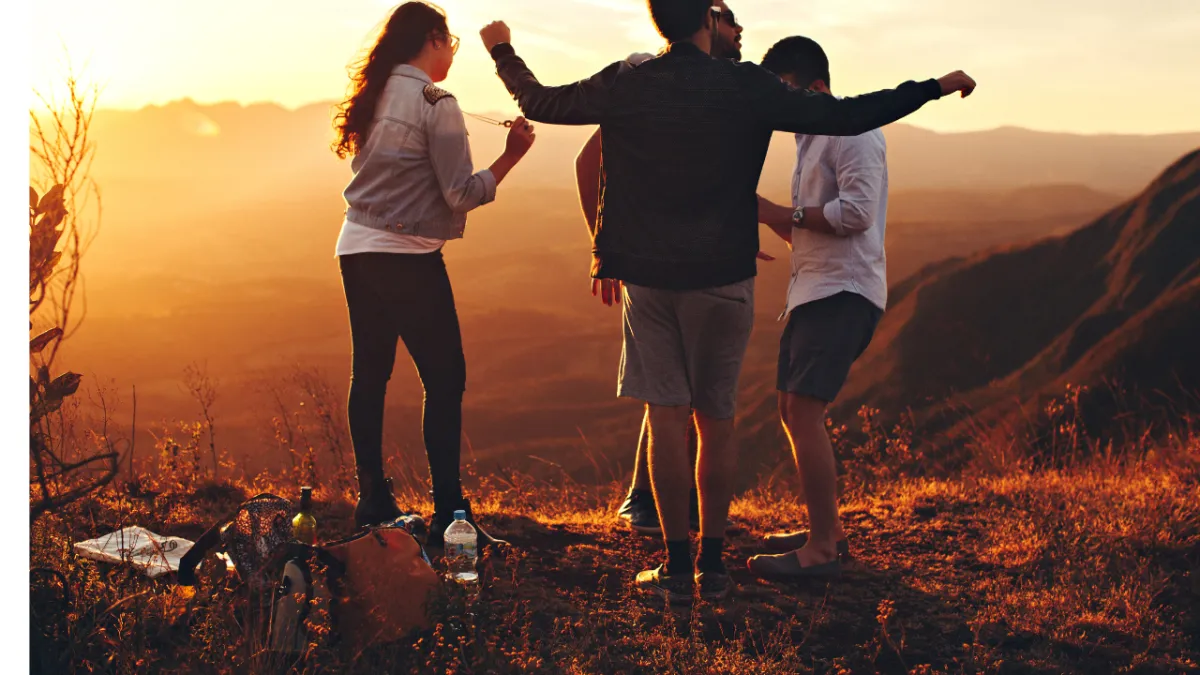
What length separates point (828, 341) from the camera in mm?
4062

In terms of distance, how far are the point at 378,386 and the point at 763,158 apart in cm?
183

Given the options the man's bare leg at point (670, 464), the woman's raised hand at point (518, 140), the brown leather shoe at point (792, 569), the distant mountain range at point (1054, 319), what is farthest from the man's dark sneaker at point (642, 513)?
the distant mountain range at point (1054, 319)

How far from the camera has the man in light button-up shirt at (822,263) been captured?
3947 mm

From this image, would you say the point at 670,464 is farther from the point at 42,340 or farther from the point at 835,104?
the point at 42,340

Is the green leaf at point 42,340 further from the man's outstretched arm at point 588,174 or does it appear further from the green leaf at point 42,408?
the man's outstretched arm at point 588,174

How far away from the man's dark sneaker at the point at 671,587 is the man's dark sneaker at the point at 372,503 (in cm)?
117

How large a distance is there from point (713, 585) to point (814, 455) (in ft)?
2.17

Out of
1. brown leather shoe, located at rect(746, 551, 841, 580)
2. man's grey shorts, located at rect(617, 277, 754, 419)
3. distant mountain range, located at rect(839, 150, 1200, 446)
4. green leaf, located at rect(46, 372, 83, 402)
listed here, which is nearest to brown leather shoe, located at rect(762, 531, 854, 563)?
brown leather shoe, located at rect(746, 551, 841, 580)

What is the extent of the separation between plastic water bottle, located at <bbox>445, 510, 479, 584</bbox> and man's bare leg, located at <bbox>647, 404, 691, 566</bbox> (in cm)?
71

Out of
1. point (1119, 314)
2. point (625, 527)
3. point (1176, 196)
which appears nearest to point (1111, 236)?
point (1176, 196)

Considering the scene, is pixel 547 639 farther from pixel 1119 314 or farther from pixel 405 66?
pixel 1119 314

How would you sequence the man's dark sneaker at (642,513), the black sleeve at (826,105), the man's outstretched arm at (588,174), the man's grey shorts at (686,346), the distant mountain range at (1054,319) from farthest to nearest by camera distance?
the distant mountain range at (1054,319), the man's dark sneaker at (642,513), the man's outstretched arm at (588,174), the man's grey shorts at (686,346), the black sleeve at (826,105)

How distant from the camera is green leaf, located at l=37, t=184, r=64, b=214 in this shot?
3.16 metres

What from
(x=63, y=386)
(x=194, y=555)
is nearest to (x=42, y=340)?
(x=63, y=386)
